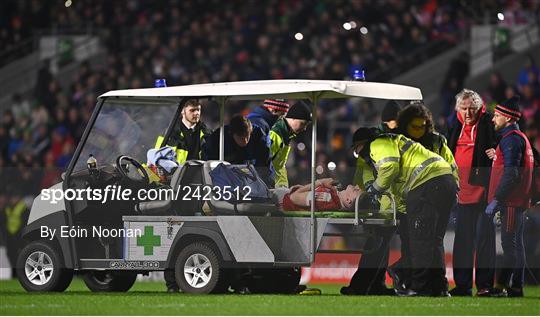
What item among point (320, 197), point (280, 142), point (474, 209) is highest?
point (280, 142)

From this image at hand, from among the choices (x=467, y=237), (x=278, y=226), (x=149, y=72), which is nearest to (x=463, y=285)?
(x=467, y=237)

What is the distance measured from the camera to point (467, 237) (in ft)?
50.7

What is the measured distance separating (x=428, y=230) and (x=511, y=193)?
1.03 metres

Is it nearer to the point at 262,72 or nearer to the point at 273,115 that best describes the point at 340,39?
→ the point at 262,72

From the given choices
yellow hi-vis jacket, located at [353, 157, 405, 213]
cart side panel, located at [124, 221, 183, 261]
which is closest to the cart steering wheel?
cart side panel, located at [124, 221, 183, 261]

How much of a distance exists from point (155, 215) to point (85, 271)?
113 centimetres

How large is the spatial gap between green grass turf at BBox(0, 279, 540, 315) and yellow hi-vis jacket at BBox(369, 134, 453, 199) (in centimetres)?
108

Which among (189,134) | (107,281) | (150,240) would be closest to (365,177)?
(189,134)

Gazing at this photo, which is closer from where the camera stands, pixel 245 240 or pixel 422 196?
pixel 245 240

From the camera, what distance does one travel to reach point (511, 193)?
15.3m

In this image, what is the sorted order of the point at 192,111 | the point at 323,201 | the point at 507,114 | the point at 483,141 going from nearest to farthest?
the point at 323,201
the point at 507,114
the point at 483,141
the point at 192,111

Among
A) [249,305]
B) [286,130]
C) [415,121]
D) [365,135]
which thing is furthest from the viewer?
[286,130]

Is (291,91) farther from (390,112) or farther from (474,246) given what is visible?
(474,246)

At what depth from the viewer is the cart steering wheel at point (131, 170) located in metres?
15.3
